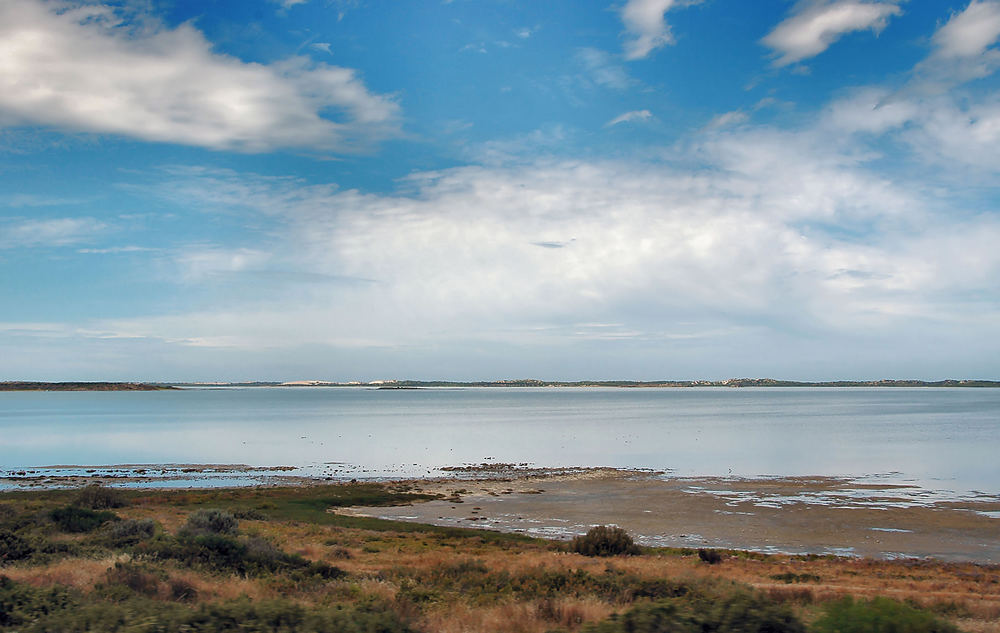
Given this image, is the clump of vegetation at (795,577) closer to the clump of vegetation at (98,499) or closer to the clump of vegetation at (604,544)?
the clump of vegetation at (604,544)

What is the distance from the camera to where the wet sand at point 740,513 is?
2797 cm

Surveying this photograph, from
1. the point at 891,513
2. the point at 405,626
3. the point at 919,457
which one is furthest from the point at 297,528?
the point at 919,457

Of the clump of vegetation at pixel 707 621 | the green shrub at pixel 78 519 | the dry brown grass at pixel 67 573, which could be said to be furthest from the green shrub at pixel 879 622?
the green shrub at pixel 78 519

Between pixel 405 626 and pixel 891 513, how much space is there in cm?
3399

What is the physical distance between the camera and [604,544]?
23.0 metres

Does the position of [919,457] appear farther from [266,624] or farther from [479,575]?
[266,624]

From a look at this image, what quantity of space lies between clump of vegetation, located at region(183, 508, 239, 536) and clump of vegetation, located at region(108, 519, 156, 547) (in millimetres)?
993

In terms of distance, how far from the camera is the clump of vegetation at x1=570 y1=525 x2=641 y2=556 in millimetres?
22875

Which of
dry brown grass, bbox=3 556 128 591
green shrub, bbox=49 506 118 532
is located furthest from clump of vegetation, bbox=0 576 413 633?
green shrub, bbox=49 506 118 532

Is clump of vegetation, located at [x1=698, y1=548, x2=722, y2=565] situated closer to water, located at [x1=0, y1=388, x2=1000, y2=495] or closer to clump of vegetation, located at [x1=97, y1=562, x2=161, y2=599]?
clump of vegetation, located at [x1=97, y1=562, x2=161, y2=599]

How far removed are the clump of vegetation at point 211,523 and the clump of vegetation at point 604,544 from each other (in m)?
11.2

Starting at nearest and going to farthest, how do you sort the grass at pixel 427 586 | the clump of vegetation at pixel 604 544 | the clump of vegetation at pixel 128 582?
the grass at pixel 427 586 → the clump of vegetation at pixel 128 582 → the clump of vegetation at pixel 604 544

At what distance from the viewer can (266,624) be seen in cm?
799

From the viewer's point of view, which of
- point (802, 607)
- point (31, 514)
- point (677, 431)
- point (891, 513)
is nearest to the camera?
point (802, 607)
